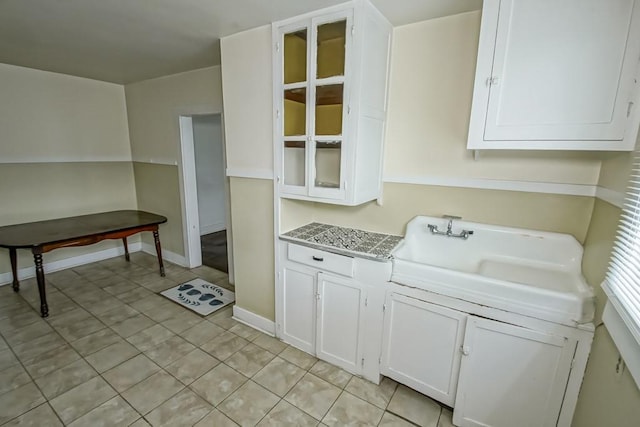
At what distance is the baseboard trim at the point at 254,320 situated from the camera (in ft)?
8.07

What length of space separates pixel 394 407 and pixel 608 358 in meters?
1.11

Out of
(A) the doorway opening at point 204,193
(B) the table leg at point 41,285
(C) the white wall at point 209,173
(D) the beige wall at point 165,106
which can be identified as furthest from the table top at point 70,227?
(C) the white wall at point 209,173

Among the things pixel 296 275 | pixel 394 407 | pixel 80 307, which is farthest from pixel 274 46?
pixel 80 307

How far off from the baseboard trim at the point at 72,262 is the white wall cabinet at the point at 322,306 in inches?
121

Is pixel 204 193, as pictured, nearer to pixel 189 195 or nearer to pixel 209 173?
pixel 209 173

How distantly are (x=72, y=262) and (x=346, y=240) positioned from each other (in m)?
3.70

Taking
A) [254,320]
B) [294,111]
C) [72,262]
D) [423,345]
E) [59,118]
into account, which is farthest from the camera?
[72,262]

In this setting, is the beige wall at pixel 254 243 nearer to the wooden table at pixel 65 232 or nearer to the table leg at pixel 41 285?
the wooden table at pixel 65 232

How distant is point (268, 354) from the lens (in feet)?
7.33

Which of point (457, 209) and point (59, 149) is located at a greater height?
point (59, 149)

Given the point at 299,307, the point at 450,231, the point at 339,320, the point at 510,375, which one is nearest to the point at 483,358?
the point at 510,375

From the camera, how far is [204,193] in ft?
17.1

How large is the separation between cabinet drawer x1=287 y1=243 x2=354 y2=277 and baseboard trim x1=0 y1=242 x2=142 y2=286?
3.22 metres

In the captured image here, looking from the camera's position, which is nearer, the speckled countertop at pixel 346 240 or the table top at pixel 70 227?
the speckled countertop at pixel 346 240
